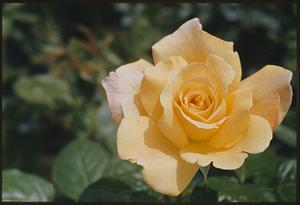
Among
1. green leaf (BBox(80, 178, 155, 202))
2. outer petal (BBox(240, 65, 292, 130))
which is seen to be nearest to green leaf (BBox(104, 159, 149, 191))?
green leaf (BBox(80, 178, 155, 202))

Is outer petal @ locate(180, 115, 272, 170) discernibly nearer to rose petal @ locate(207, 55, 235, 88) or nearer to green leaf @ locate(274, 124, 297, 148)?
rose petal @ locate(207, 55, 235, 88)

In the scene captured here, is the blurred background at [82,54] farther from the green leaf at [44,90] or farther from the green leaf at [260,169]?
the green leaf at [260,169]

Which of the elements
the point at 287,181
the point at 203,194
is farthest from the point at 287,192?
the point at 203,194

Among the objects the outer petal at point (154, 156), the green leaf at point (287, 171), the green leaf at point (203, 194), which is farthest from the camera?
the green leaf at point (287, 171)

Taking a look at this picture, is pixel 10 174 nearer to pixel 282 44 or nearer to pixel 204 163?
pixel 204 163

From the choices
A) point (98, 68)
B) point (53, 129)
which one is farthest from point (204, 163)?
point (53, 129)

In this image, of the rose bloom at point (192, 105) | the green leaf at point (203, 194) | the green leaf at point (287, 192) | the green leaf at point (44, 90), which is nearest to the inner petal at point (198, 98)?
the rose bloom at point (192, 105)
